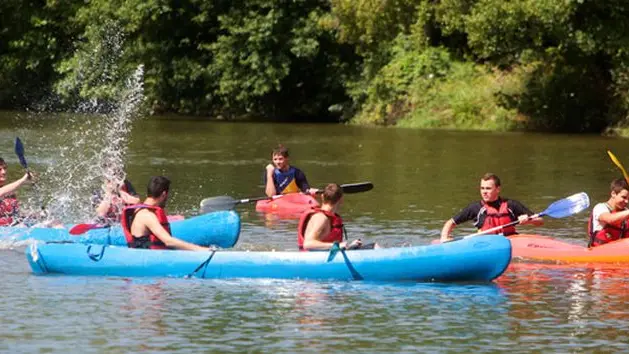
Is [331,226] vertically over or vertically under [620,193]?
under

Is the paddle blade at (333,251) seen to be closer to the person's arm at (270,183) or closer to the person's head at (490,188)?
the person's head at (490,188)

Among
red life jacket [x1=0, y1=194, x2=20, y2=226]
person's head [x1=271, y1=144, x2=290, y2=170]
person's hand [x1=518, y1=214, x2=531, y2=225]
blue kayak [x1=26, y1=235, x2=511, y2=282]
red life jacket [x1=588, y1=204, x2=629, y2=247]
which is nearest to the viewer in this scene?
blue kayak [x1=26, y1=235, x2=511, y2=282]

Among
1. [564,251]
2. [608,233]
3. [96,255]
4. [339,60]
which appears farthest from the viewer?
[339,60]

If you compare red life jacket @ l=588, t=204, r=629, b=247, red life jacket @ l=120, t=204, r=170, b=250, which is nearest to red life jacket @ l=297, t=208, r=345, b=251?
red life jacket @ l=120, t=204, r=170, b=250

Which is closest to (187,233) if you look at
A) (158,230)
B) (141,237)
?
(141,237)

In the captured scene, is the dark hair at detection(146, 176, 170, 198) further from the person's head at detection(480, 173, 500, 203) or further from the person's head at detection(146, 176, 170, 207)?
the person's head at detection(480, 173, 500, 203)

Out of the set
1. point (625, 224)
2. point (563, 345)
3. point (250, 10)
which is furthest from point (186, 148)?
point (563, 345)

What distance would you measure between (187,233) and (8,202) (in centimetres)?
223

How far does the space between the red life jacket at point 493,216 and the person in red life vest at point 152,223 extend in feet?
9.31

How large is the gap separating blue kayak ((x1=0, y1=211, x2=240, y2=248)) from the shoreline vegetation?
19.2m

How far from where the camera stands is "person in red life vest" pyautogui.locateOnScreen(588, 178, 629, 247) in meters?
13.8

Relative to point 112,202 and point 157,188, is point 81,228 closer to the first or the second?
point 112,202

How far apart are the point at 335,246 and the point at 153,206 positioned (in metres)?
1.66

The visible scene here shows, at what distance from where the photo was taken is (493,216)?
45.7ft
